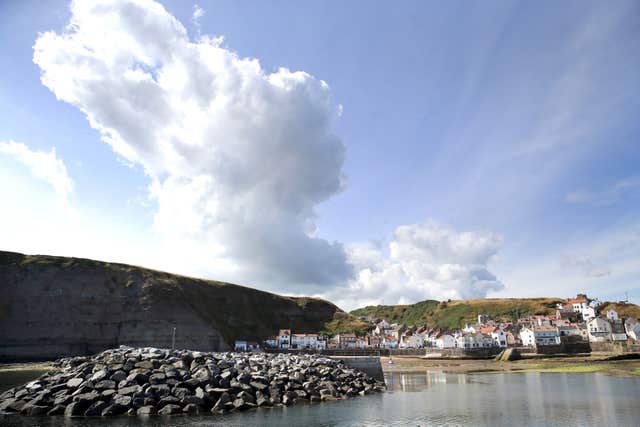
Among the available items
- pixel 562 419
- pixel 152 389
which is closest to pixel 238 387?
pixel 152 389

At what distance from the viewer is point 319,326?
487 ft

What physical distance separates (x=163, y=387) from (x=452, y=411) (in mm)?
21615

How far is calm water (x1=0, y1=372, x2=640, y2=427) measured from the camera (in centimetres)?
2603

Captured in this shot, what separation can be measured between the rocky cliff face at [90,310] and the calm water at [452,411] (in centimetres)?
7284

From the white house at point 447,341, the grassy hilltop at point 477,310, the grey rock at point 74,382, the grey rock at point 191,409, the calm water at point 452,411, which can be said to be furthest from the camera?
the grassy hilltop at point 477,310

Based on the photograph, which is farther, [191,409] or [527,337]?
[527,337]

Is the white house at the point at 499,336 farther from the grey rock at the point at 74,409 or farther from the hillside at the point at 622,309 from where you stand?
the grey rock at the point at 74,409

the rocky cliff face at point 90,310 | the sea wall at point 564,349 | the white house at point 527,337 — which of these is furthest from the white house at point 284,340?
the white house at point 527,337

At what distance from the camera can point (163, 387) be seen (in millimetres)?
30516

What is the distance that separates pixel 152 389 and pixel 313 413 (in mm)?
11780

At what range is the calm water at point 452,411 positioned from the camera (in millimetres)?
26031

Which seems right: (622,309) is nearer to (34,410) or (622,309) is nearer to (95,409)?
(95,409)

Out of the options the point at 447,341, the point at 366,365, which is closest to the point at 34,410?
the point at 366,365

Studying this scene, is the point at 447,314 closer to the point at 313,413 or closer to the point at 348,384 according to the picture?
the point at 348,384
